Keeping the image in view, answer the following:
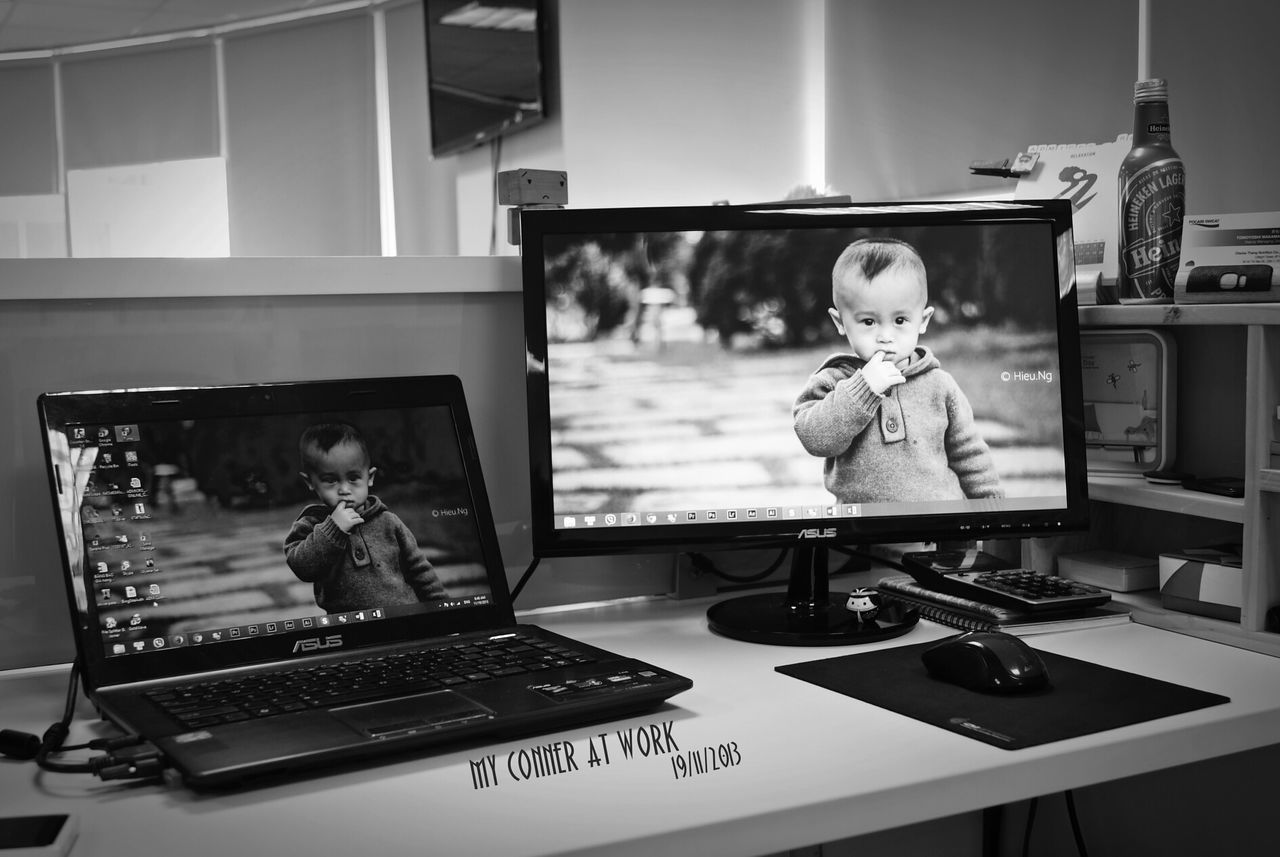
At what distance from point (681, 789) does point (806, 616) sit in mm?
429

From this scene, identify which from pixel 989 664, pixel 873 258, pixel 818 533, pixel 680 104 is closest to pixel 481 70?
pixel 680 104

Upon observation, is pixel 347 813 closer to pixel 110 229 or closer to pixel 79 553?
pixel 79 553

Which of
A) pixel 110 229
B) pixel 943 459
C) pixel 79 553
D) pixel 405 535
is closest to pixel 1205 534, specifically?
pixel 943 459

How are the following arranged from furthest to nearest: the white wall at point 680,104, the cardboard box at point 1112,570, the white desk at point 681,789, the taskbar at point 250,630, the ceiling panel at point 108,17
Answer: the ceiling panel at point 108,17 → the white wall at point 680,104 → the cardboard box at point 1112,570 → the taskbar at point 250,630 → the white desk at point 681,789

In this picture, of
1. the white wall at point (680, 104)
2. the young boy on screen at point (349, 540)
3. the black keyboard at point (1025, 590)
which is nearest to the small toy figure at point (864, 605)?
the black keyboard at point (1025, 590)

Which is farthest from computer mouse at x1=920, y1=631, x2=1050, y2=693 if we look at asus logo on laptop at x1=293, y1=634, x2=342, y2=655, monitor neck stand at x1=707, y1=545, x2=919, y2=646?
asus logo on laptop at x1=293, y1=634, x2=342, y2=655

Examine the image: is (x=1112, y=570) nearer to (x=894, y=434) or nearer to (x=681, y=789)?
(x=894, y=434)

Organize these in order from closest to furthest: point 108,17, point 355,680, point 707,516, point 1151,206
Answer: point 355,680
point 707,516
point 1151,206
point 108,17

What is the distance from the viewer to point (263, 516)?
979mm

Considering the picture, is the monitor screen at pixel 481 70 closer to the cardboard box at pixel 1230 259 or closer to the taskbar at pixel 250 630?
the cardboard box at pixel 1230 259

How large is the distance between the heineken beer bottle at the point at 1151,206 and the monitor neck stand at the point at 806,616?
421 mm

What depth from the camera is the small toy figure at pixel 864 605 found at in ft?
3.64

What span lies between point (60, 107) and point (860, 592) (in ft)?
12.5

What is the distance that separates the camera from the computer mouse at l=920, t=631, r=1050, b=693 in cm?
90
